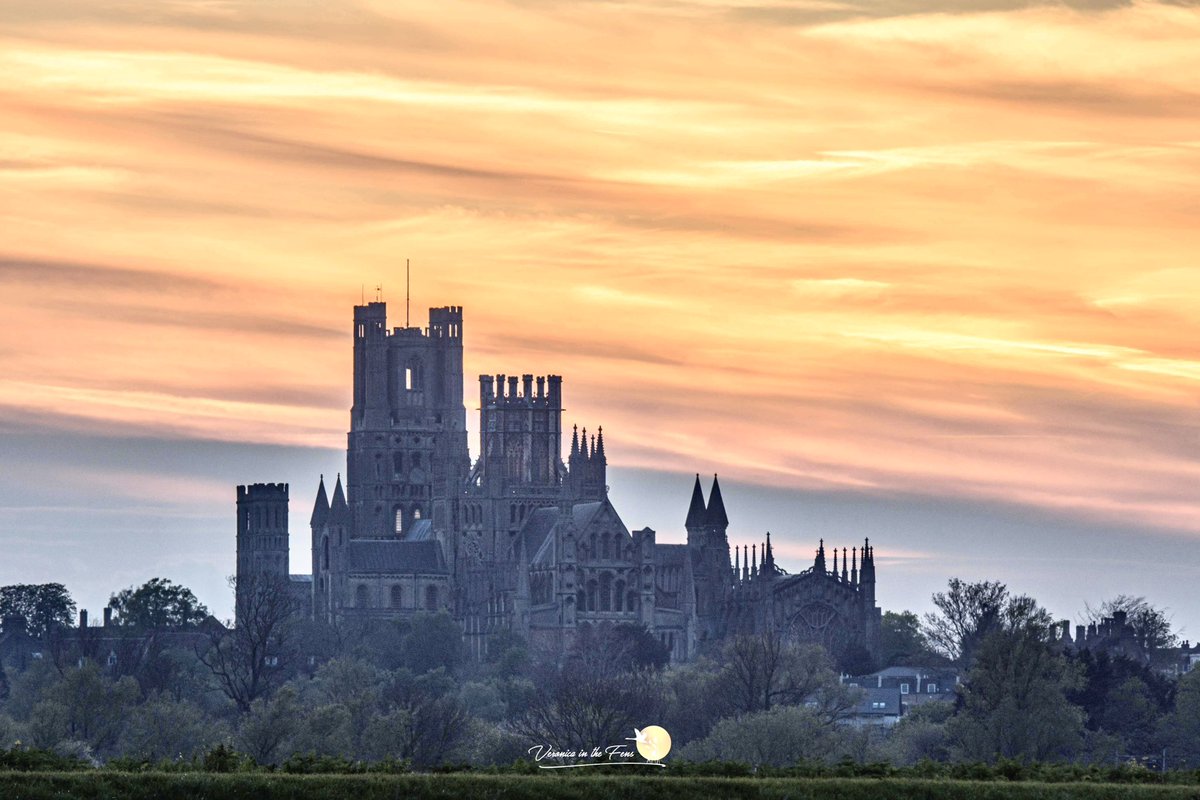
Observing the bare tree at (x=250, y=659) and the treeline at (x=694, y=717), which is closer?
the treeline at (x=694, y=717)

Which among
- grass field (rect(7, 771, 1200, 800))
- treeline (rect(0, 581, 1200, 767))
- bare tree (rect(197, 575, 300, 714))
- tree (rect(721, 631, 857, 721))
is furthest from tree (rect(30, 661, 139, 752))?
grass field (rect(7, 771, 1200, 800))

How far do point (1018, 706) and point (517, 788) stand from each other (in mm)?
55995

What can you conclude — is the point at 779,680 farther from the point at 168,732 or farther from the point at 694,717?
the point at 168,732

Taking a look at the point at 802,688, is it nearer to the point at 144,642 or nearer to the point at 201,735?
the point at 201,735

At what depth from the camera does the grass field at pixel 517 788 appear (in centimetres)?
5500

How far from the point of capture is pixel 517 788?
56.1 meters

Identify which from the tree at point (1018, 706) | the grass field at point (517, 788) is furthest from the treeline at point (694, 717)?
the grass field at point (517, 788)

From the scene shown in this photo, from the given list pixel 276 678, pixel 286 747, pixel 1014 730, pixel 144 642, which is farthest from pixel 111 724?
pixel 144 642

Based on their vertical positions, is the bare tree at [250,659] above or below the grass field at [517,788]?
above

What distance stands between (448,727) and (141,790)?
5048 cm

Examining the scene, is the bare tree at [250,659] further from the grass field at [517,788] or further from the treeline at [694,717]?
the grass field at [517,788]

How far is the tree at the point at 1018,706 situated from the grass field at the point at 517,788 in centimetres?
4606

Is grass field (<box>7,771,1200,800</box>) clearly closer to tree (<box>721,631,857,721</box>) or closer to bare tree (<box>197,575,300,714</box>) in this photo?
bare tree (<box>197,575,300,714</box>)

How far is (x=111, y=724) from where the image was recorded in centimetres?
11456
